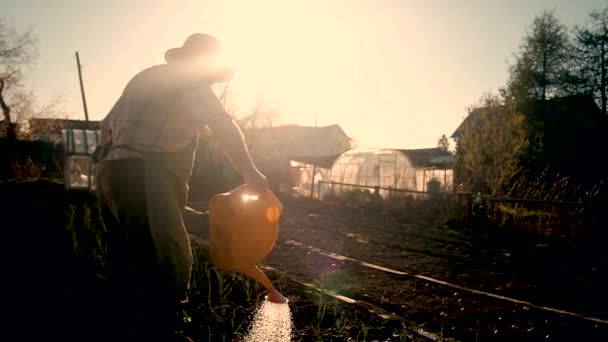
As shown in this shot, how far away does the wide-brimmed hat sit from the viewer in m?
2.25

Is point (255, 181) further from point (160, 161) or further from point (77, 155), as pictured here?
point (77, 155)

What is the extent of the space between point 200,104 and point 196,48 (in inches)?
14.3

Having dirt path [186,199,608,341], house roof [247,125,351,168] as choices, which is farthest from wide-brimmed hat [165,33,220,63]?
house roof [247,125,351,168]

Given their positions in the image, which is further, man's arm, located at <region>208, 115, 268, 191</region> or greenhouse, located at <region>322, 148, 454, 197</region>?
greenhouse, located at <region>322, 148, 454, 197</region>

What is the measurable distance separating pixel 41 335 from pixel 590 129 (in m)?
27.4

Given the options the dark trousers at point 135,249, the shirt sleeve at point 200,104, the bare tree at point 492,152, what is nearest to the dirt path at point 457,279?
the dark trousers at point 135,249

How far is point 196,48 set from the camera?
2.25m

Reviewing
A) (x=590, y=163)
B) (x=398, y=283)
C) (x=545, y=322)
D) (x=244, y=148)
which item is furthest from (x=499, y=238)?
(x=590, y=163)

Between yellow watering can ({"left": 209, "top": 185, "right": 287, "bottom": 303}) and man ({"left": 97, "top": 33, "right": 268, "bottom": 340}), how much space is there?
0.56 meters

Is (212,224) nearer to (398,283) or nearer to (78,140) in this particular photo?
(398,283)

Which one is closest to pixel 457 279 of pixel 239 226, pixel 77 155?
pixel 239 226

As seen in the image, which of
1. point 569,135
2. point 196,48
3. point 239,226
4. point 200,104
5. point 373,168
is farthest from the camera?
point 569,135

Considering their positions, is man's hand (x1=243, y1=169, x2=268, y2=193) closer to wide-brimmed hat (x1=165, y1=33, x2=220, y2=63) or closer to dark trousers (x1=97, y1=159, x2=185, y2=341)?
dark trousers (x1=97, y1=159, x2=185, y2=341)

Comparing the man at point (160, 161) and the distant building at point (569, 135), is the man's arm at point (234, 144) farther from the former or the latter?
the distant building at point (569, 135)
